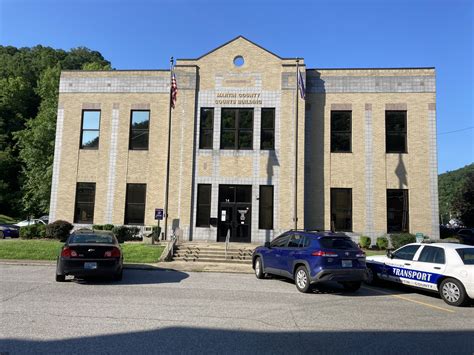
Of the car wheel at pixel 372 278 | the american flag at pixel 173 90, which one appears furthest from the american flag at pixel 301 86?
the car wheel at pixel 372 278

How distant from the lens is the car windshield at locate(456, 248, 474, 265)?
9.66 m

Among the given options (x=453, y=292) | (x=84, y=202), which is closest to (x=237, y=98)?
(x=84, y=202)

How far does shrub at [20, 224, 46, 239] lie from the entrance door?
9737mm

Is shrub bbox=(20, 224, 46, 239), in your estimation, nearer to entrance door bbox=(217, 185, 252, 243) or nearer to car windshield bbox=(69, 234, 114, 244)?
entrance door bbox=(217, 185, 252, 243)

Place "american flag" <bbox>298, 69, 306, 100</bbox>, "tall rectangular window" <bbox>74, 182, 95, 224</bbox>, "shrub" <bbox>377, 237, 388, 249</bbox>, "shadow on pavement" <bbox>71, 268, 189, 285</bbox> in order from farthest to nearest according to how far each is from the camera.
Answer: "tall rectangular window" <bbox>74, 182, 95, 224</bbox> → "american flag" <bbox>298, 69, 306, 100</bbox> → "shrub" <bbox>377, 237, 388, 249</bbox> → "shadow on pavement" <bbox>71, 268, 189, 285</bbox>

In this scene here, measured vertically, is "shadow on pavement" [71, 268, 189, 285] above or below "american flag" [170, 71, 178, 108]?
below

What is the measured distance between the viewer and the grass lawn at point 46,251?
16.7 metres

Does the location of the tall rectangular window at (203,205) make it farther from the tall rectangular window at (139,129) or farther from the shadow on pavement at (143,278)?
the shadow on pavement at (143,278)

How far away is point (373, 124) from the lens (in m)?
23.0

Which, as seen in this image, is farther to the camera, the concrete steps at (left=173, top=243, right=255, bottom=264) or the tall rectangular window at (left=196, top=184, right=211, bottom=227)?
the tall rectangular window at (left=196, top=184, right=211, bottom=227)

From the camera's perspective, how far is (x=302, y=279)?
11.0 metres

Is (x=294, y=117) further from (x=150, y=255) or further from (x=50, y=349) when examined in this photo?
(x=50, y=349)

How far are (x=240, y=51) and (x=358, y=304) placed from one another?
17528mm

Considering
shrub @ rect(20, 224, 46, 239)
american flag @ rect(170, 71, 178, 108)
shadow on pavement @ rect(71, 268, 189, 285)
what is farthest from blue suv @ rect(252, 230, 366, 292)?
shrub @ rect(20, 224, 46, 239)
